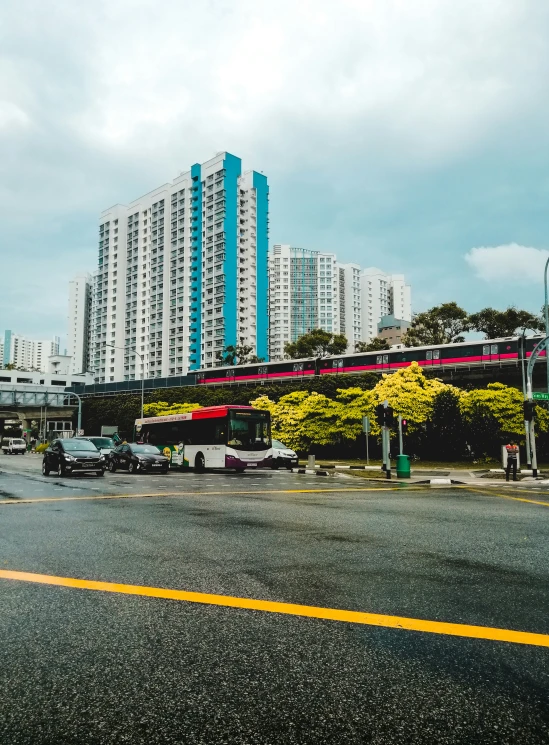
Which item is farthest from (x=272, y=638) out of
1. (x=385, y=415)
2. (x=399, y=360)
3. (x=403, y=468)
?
(x=399, y=360)

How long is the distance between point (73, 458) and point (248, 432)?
7687 mm

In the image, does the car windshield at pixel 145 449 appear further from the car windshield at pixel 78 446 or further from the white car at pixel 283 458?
the white car at pixel 283 458

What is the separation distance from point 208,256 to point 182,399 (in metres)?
54.6

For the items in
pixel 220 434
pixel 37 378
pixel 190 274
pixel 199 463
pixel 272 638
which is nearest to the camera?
pixel 272 638

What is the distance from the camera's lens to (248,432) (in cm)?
2598

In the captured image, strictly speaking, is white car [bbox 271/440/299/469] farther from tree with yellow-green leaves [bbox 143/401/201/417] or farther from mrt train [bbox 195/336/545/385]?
tree with yellow-green leaves [bbox 143/401/201/417]

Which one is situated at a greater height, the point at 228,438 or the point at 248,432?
the point at 248,432

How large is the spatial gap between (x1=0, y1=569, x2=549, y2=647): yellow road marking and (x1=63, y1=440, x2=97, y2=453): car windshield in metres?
18.0

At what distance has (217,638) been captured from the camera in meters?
3.54

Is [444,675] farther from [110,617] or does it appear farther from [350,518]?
[350,518]

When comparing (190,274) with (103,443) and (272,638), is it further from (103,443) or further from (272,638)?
(272,638)

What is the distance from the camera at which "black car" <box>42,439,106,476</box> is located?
2191cm

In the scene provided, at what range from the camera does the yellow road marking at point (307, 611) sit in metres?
3.57

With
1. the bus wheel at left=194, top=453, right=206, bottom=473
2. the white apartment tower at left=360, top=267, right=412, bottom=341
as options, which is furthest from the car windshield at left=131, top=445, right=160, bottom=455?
the white apartment tower at left=360, top=267, right=412, bottom=341
